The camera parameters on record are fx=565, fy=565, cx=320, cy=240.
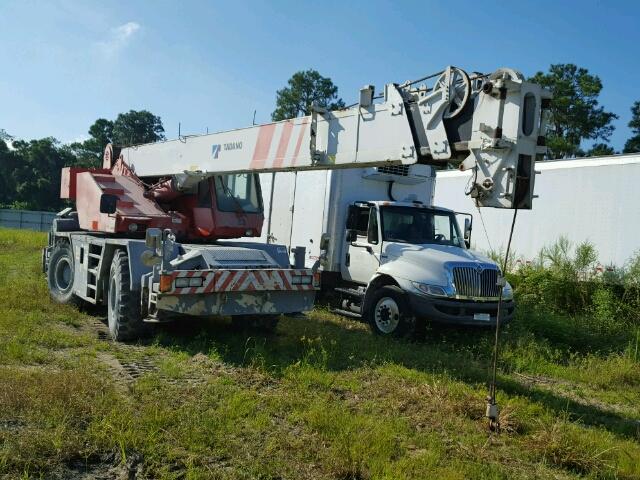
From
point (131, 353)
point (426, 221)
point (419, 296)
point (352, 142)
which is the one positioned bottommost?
point (131, 353)

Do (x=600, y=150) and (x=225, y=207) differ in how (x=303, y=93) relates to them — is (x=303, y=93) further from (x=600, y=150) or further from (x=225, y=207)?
(x=225, y=207)

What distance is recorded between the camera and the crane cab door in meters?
10.0

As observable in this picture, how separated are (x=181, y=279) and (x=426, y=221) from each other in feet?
16.5

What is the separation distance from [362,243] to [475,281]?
7.43 feet

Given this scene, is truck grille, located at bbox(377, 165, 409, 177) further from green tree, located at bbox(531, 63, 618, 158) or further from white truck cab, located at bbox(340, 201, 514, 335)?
green tree, located at bbox(531, 63, 618, 158)

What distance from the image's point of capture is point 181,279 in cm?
697

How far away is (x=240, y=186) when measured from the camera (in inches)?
373

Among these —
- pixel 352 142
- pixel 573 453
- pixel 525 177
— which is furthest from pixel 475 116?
pixel 573 453

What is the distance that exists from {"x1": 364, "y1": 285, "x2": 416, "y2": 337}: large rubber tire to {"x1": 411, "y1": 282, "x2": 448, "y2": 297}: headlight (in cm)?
29

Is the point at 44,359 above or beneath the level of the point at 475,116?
beneath

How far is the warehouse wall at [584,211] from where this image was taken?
42.5ft

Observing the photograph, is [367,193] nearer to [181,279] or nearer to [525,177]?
[181,279]

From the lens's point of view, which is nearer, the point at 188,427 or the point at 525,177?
the point at 188,427

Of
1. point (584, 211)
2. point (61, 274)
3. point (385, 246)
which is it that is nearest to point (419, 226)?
point (385, 246)
